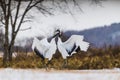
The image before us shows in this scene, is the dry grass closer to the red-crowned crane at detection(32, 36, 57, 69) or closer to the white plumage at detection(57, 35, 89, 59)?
the white plumage at detection(57, 35, 89, 59)

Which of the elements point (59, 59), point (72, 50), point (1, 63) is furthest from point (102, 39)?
point (1, 63)

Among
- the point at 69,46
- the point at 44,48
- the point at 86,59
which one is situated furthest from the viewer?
the point at 86,59

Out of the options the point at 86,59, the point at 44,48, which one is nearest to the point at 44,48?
the point at 44,48

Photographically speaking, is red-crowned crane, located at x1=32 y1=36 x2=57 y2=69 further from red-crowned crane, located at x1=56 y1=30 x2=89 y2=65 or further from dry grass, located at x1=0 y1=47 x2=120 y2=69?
dry grass, located at x1=0 y1=47 x2=120 y2=69

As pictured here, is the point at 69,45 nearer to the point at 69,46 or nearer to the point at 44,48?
the point at 69,46

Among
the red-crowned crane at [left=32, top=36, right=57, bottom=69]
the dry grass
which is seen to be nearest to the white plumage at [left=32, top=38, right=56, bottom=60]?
the red-crowned crane at [left=32, top=36, right=57, bottom=69]

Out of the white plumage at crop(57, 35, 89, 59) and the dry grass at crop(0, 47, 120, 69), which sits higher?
the white plumage at crop(57, 35, 89, 59)

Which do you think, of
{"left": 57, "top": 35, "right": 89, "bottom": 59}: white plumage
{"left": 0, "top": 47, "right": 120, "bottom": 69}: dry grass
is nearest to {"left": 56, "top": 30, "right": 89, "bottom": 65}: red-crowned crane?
{"left": 57, "top": 35, "right": 89, "bottom": 59}: white plumage

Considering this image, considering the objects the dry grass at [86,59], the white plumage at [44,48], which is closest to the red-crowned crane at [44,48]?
the white plumage at [44,48]

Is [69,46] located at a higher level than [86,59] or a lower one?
higher

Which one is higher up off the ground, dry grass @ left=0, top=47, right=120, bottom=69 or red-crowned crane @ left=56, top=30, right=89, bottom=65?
red-crowned crane @ left=56, top=30, right=89, bottom=65

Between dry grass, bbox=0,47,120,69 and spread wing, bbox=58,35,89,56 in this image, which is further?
dry grass, bbox=0,47,120,69

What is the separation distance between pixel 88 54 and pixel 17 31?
1.04 m

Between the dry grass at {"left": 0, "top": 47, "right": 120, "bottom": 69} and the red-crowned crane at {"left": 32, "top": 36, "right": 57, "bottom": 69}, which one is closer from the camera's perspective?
the red-crowned crane at {"left": 32, "top": 36, "right": 57, "bottom": 69}
